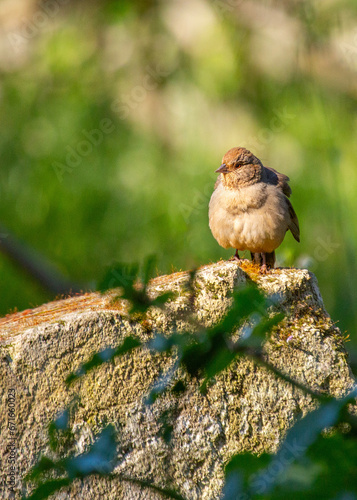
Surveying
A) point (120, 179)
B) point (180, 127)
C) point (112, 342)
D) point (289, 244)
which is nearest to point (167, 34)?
point (180, 127)

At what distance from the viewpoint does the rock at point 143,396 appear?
9.47ft

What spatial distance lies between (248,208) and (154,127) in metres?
2.60

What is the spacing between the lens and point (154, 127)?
22.9 feet

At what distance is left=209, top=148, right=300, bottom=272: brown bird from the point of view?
15.3ft

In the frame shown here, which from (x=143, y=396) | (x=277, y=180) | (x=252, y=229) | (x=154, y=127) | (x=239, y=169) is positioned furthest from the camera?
(x=154, y=127)

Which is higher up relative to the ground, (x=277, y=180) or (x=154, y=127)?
(x=154, y=127)

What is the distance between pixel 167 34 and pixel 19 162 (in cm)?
216

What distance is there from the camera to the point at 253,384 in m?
3.01

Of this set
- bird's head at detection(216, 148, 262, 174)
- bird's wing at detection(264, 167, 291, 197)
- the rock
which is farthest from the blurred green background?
the rock

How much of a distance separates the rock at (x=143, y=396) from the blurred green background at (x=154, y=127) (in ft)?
10.7

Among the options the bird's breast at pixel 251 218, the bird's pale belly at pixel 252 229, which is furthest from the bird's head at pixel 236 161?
the bird's pale belly at pixel 252 229

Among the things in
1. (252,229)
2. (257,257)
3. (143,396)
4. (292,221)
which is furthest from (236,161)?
(143,396)

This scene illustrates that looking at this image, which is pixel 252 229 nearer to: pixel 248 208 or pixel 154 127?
pixel 248 208

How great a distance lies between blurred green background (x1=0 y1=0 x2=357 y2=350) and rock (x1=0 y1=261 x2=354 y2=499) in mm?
3272
